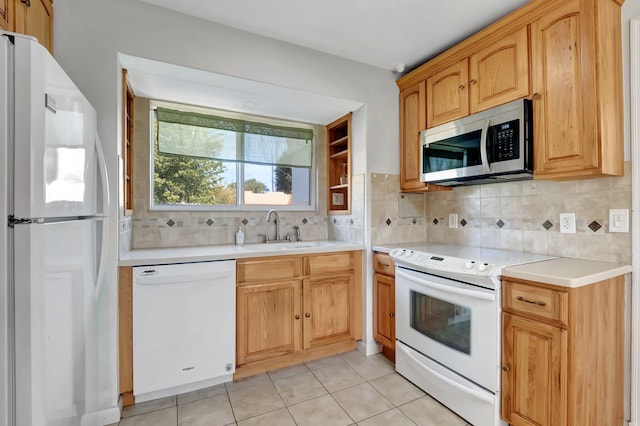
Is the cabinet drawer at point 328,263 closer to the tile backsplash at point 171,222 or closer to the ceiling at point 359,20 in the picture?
the tile backsplash at point 171,222

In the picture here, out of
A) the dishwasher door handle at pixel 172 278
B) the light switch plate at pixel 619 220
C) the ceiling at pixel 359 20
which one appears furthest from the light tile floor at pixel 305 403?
the ceiling at pixel 359 20

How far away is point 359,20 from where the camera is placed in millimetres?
2018

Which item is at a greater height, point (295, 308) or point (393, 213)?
point (393, 213)

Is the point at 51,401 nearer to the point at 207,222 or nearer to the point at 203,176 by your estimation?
the point at 207,222

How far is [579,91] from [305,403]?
2397 millimetres

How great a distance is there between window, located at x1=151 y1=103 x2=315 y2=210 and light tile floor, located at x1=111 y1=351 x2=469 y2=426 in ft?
4.85

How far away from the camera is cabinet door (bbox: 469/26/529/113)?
6.04ft

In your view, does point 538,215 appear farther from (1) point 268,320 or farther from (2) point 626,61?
(1) point 268,320

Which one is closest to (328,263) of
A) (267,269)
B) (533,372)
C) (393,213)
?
(267,269)

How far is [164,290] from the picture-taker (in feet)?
6.26

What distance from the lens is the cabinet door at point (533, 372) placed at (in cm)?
137

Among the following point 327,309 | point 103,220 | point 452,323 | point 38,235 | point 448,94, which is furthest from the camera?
point 327,309

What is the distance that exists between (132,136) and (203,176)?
62 centimetres

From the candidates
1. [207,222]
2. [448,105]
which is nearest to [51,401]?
[207,222]
